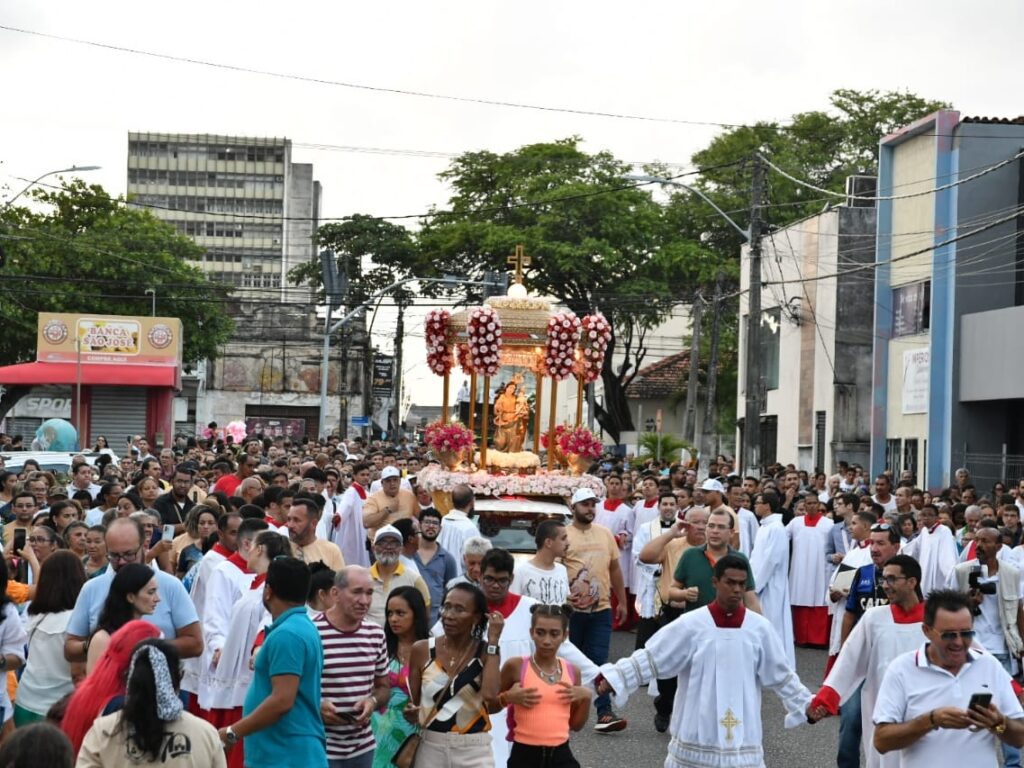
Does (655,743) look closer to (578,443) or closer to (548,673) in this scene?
(548,673)

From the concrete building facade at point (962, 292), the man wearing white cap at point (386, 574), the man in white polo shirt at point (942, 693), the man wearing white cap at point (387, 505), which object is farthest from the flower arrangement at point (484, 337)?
the man in white polo shirt at point (942, 693)

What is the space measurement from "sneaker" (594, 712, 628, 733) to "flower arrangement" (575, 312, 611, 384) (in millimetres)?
10660

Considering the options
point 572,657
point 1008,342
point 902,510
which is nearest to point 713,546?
point 572,657

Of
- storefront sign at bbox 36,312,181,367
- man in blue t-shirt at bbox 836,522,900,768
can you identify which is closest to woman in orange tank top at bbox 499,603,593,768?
man in blue t-shirt at bbox 836,522,900,768

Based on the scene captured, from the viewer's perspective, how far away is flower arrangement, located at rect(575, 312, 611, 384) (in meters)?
23.7

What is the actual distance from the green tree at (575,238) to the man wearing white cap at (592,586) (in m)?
40.8

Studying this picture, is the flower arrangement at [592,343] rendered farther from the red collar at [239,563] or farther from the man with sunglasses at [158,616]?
the man with sunglasses at [158,616]

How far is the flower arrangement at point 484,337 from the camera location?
23062 mm

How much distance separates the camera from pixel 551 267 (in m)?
55.4

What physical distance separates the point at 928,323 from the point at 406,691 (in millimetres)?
28876

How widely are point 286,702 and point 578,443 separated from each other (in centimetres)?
1625

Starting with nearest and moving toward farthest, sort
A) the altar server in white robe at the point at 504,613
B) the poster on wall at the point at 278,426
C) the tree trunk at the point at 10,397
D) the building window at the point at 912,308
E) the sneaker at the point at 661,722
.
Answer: the altar server in white robe at the point at 504,613 → the sneaker at the point at 661,722 → the building window at the point at 912,308 → the tree trunk at the point at 10,397 → the poster on wall at the point at 278,426

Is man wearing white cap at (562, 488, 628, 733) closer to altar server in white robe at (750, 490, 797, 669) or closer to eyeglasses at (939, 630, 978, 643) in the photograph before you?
altar server in white robe at (750, 490, 797, 669)

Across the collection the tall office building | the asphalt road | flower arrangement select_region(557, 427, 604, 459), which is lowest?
the asphalt road
